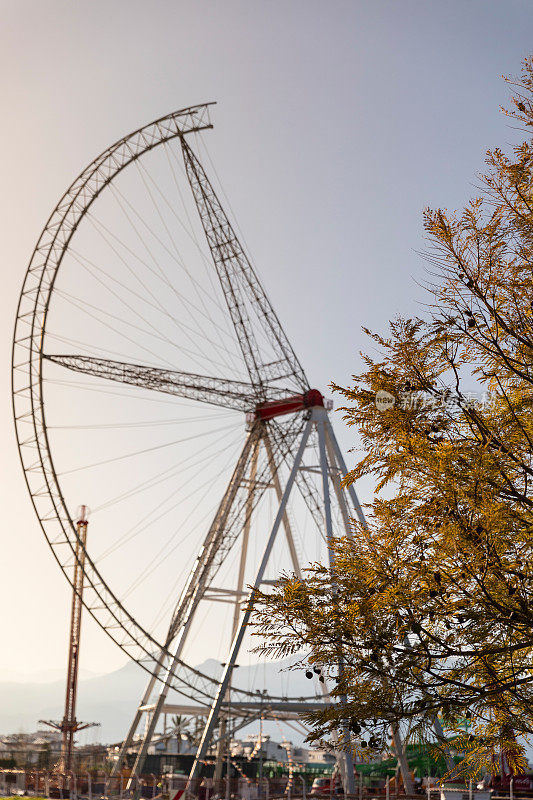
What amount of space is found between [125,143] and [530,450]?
32.7 m

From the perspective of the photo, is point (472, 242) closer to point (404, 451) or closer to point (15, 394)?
point (404, 451)

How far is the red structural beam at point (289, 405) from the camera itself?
43.4 metres

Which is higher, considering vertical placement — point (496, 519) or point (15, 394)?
point (15, 394)

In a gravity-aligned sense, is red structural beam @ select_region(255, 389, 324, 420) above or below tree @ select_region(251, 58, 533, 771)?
above

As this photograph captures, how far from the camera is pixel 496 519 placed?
1034 cm

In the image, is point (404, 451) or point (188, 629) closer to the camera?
point (404, 451)

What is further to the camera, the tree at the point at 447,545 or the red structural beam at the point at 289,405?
the red structural beam at the point at 289,405

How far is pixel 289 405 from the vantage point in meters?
43.9

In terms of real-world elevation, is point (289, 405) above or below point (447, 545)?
above

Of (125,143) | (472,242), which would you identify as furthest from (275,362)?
(472,242)

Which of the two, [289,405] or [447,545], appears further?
[289,405]

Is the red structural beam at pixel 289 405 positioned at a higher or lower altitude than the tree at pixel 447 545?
higher

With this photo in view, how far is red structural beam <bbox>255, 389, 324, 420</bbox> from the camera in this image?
43.4 metres

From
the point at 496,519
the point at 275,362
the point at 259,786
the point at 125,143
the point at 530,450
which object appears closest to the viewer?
the point at 496,519
